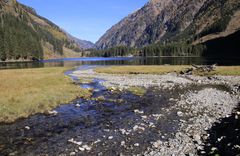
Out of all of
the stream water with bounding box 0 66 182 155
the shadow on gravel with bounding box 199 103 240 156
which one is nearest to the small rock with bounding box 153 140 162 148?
the stream water with bounding box 0 66 182 155

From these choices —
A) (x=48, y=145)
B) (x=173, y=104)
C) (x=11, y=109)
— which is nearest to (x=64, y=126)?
(x=48, y=145)

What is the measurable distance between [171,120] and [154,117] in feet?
6.75

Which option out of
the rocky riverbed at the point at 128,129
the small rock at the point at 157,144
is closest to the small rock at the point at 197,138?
the rocky riverbed at the point at 128,129

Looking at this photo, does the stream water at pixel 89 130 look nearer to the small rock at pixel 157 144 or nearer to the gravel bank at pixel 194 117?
the small rock at pixel 157 144

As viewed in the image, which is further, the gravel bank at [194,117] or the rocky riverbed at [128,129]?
the rocky riverbed at [128,129]

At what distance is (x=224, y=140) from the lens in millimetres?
19016

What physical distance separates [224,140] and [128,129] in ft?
27.8

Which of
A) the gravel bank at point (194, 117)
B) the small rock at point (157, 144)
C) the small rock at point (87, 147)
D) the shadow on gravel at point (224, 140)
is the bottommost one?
the small rock at point (87, 147)

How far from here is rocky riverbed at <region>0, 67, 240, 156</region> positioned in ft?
62.6

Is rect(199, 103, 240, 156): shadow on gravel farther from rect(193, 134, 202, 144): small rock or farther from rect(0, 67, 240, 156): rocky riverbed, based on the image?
rect(193, 134, 202, 144): small rock

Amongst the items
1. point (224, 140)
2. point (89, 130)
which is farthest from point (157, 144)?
point (89, 130)

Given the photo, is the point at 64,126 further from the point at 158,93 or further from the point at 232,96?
the point at 232,96

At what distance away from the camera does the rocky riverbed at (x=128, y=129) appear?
19.1 meters

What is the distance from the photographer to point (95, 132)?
23.7 m
